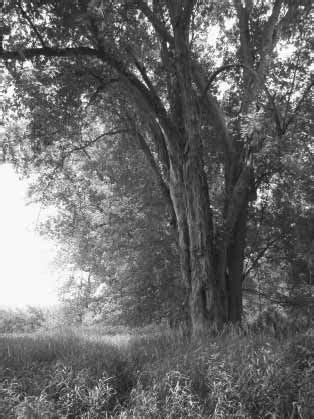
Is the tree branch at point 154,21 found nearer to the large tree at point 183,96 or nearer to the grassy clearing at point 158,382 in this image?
the large tree at point 183,96

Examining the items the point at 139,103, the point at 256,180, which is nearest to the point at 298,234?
the point at 256,180

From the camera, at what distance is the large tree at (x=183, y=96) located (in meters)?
8.12

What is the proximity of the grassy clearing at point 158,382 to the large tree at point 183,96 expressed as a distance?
→ 2.66m

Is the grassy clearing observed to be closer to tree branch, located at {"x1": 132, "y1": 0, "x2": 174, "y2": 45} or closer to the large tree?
the large tree

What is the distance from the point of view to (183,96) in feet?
29.3

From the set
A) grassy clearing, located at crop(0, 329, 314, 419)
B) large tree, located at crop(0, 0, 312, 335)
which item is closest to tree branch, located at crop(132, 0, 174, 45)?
large tree, located at crop(0, 0, 312, 335)

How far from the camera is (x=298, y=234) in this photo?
37.6ft

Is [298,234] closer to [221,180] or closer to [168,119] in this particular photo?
[221,180]

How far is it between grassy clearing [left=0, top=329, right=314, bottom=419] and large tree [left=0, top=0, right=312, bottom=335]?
8.71 feet

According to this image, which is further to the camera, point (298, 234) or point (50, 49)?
point (298, 234)

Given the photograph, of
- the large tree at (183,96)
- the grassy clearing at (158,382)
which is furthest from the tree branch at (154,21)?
the grassy clearing at (158,382)

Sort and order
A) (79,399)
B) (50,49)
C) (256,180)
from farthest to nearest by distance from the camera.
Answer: (256,180)
(50,49)
(79,399)

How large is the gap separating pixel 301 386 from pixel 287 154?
4.81 metres

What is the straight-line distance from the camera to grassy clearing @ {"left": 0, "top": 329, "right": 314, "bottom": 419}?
4250 millimetres
